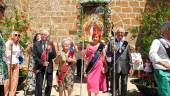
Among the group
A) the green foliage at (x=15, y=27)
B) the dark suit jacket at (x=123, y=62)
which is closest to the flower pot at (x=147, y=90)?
the dark suit jacket at (x=123, y=62)

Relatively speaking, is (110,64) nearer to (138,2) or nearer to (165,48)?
(165,48)

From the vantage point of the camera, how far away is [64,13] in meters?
15.6

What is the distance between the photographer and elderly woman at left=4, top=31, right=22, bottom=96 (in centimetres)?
981

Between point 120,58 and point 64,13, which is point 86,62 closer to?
point 120,58

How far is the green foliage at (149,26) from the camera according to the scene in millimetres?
13232

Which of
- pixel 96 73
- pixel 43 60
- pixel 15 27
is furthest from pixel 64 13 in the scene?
pixel 96 73

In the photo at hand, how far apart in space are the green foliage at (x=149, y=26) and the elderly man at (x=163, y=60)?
6.05 m

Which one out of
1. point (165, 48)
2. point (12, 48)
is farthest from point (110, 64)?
point (165, 48)

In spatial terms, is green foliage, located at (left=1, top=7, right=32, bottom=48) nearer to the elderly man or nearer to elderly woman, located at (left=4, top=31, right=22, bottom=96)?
elderly woman, located at (left=4, top=31, right=22, bottom=96)

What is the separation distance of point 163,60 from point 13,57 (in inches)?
174

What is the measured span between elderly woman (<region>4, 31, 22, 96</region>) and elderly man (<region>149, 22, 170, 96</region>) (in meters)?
3.91

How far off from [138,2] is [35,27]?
11.8 ft

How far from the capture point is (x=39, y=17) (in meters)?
15.6

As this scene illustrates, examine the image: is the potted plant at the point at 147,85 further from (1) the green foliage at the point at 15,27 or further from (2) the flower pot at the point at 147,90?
(1) the green foliage at the point at 15,27
